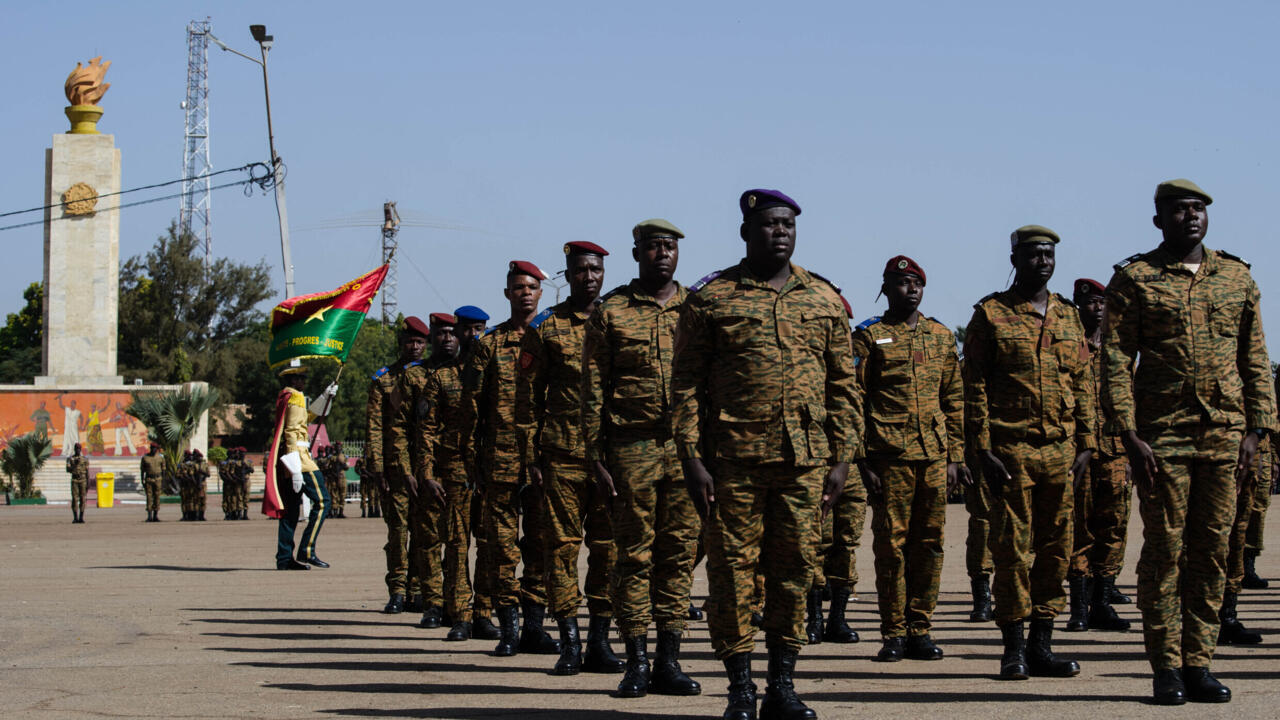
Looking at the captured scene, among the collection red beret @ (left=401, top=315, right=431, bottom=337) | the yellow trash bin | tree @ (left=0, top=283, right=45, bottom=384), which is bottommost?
the yellow trash bin

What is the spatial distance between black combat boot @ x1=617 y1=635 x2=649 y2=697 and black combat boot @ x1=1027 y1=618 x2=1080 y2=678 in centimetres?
195

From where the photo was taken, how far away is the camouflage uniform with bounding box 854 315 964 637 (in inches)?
340

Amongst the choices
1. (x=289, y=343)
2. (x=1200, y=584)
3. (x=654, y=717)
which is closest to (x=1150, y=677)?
(x=1200, y=584)

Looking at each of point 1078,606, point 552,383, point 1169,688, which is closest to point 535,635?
point 552,383

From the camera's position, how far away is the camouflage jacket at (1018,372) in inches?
298

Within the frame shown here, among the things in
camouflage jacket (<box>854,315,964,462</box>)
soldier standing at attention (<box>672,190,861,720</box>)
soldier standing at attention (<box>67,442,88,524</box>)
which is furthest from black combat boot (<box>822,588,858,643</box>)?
soldier standing at attention (<box>67,442,88,524</box>)

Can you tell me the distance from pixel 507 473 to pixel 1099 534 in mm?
4264

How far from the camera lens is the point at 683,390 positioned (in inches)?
251

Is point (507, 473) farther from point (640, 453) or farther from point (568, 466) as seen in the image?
point (640, 453)

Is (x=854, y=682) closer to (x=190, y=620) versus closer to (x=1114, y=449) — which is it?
(x=1114, y=449)

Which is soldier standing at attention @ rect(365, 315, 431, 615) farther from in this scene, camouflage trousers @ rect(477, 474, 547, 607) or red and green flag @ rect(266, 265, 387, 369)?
red and green flag @ rect(266, 265, 387, 369)

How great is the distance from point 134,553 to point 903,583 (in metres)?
15.0

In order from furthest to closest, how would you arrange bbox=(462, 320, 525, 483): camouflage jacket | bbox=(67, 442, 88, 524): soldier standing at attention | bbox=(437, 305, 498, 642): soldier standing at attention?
bbox=(67, 442, 88, 524): soldier standing at attention → bbox=(437, 305, 498, 642): soldier standing at attention → bbox=(462, 320, 525, 483): camouflage jacket

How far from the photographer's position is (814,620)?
9734mm
